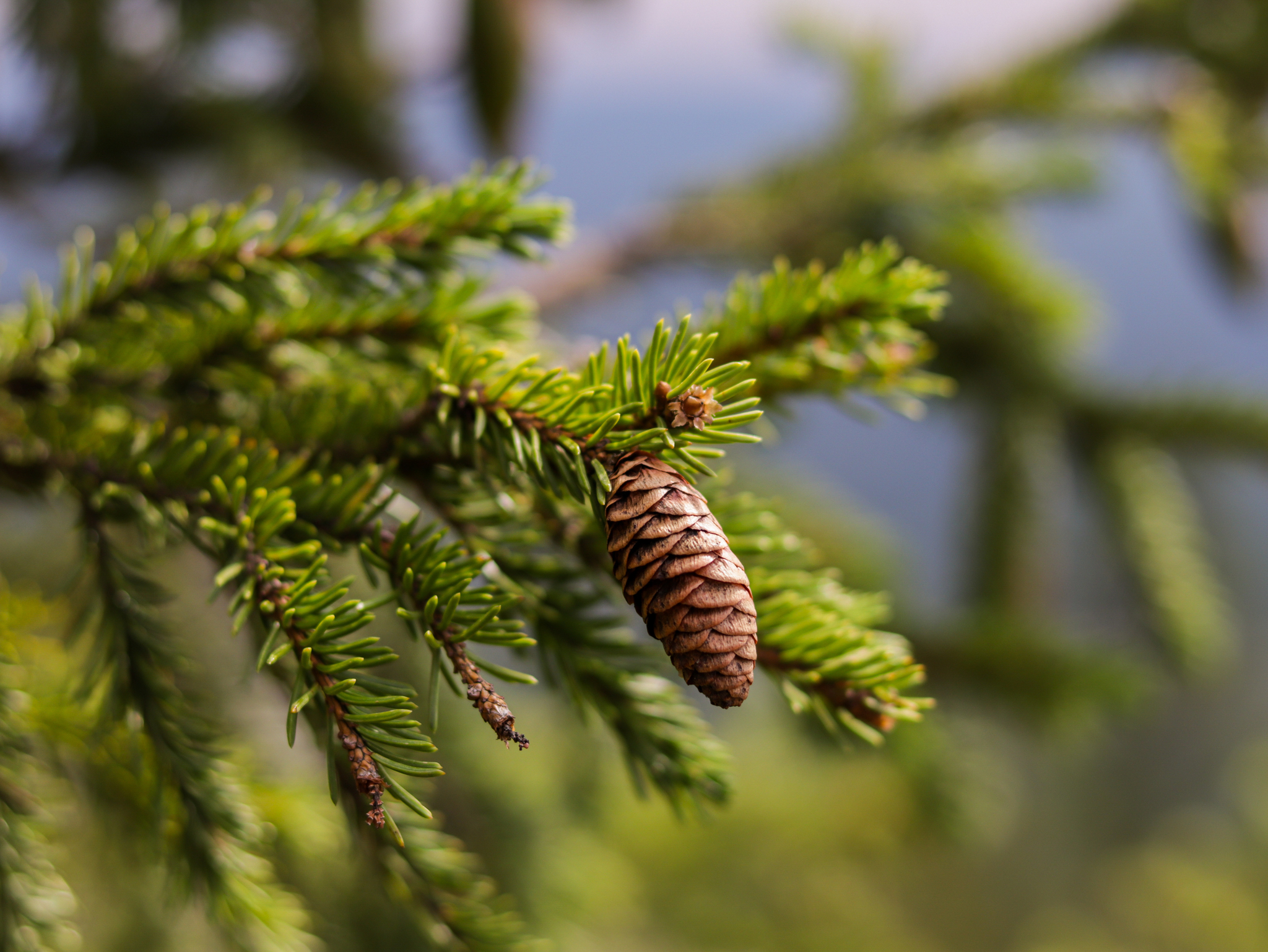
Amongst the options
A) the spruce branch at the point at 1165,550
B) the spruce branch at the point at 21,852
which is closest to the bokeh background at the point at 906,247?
the spruce branch at the point at 1165,550

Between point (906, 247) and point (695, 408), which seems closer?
point (695, 408)

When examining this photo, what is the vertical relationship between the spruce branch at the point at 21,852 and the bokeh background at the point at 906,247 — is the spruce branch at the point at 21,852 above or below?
below

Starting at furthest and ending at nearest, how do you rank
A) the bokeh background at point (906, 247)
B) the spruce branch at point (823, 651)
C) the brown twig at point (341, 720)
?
the bokeh background at point (906, 247)
the spruce branch at point (823, 651)
the brown twig at point (341, 720)

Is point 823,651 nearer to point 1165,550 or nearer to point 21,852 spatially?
point 21,852

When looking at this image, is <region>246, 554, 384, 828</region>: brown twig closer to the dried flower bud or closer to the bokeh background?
the dried flower bud

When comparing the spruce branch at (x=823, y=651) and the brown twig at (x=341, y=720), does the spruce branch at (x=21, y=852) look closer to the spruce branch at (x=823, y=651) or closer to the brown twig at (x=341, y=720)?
the brown twig at (x=341, y=720)

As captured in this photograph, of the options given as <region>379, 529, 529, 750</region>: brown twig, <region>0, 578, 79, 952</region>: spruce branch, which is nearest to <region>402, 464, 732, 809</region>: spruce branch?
<region>379, 529, 529, 750</region>: brown twig

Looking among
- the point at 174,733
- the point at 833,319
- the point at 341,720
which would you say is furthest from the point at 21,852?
the point at 833,319
